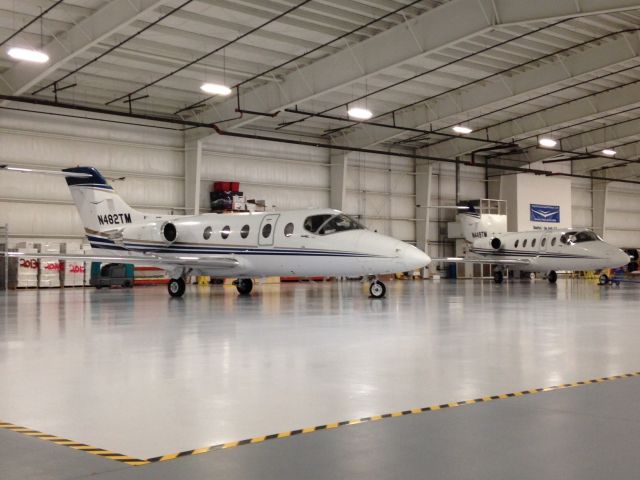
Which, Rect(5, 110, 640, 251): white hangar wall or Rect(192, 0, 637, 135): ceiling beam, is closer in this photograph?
Rect(192, 0, 637, 135): ceiling beam

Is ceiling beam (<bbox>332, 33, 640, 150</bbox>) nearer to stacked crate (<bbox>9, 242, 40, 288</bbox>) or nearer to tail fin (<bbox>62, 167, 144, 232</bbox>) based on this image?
tail fin (<bbox>62, 167, 144, 232</bbox>)

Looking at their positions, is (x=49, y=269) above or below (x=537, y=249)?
below

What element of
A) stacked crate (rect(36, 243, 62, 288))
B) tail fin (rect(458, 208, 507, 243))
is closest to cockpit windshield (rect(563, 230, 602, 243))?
tail fin (rect(458, 208, 507, 243))

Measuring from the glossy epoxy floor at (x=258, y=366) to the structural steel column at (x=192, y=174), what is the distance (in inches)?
794

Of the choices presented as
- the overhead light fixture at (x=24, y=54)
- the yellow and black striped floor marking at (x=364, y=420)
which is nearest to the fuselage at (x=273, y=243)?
the overhead light fixture at (x=24, y=54)

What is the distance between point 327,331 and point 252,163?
26846 millimetres

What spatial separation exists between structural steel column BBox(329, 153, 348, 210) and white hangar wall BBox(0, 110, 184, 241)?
Answer: 30.4ft

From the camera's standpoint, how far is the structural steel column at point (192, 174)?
109 ft

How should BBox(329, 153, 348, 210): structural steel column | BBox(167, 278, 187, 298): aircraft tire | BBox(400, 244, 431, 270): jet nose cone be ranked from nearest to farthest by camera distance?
BBox(400, 244, 431, 270): jet nose cone < BBox(167, 278, 187, 298): aircraft tire < BBox(329, 153, 348, 210): structural steel column

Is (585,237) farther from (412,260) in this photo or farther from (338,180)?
(338,180)

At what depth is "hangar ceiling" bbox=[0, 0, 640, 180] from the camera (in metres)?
21.7

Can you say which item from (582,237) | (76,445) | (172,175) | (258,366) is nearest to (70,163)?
(172,175)

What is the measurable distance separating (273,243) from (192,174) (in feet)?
50.4

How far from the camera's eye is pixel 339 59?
2595 cm
